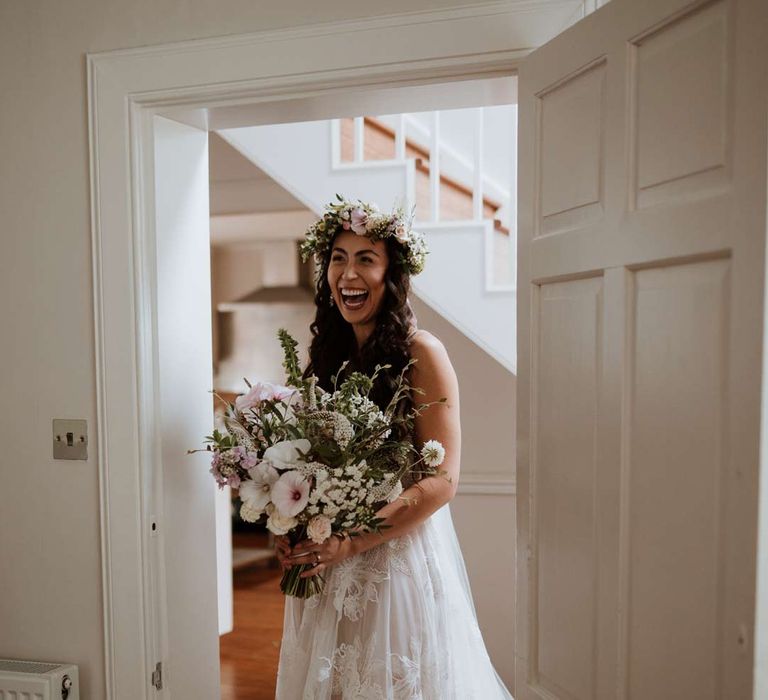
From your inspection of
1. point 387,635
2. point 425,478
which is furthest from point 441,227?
point 387,635

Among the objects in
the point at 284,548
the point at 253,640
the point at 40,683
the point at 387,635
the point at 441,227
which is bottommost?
the point at 253,640

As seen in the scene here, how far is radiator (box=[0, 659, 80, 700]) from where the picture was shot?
1.97 meters

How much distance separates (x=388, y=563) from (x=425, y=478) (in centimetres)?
25

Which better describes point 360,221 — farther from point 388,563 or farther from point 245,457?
point 388,563

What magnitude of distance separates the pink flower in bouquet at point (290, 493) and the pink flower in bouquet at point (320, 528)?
5 cm

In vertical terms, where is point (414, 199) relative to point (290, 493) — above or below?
above

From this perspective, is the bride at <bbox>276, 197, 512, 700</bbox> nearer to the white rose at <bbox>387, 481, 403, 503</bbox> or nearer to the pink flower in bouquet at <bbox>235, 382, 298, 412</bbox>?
the white rose at <bbox>387, 481, 403, 503</bbox>

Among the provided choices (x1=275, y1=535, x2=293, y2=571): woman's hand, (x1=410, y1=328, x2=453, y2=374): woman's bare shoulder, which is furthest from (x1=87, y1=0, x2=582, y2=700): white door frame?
(x1=410, y1=328, x2=453, y2=374): woman's bare shoulder

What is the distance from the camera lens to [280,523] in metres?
1.74

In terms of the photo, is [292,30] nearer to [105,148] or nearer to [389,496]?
[105,148]

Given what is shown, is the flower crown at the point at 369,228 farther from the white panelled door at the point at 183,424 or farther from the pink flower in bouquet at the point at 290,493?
the pink flower in bouquet at the point at 290,493

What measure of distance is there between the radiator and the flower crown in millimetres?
1399

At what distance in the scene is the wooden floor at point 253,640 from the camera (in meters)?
3.36

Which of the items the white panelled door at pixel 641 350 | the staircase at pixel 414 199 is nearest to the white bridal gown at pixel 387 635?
the white panelled door at pixel 641 350
